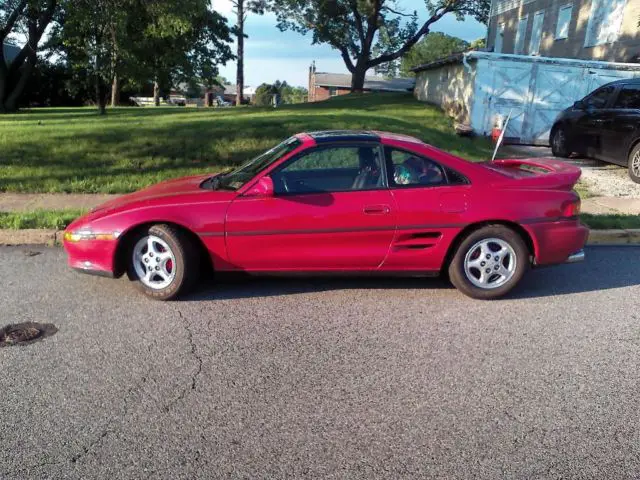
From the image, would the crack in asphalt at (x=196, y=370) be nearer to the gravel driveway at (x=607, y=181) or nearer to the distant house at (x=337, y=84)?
the gravel driveway at (x=607, y=181)

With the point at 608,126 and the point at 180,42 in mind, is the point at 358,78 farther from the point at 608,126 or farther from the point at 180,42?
the point at 608,126

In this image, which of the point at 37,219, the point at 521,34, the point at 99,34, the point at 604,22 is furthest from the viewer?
the point at 521,34

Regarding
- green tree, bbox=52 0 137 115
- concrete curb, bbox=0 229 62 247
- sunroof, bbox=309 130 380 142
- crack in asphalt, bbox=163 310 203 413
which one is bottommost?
crack in asphalt, bbox=163 310 203 413

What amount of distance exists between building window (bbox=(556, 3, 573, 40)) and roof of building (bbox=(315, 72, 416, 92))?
36.0 m

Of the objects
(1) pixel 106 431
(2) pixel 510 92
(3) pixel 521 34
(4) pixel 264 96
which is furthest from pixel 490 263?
(4) pixel 264 96

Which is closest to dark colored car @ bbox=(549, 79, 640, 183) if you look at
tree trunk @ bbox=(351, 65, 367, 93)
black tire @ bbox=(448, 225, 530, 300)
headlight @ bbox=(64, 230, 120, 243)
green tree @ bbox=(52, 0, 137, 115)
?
black tire @ bbox=(448, 225, 530, 300)

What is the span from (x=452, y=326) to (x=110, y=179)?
6942 mm

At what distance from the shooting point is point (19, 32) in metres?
28.2

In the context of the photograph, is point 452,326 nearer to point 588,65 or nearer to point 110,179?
point 110,179

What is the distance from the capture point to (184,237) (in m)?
4.57

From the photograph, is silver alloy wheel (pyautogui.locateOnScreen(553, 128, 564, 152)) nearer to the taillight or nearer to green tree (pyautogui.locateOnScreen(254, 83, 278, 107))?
the taillight

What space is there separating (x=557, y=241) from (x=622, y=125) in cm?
677

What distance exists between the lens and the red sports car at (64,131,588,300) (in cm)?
454

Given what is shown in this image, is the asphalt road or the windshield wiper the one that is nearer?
the asphalt road
